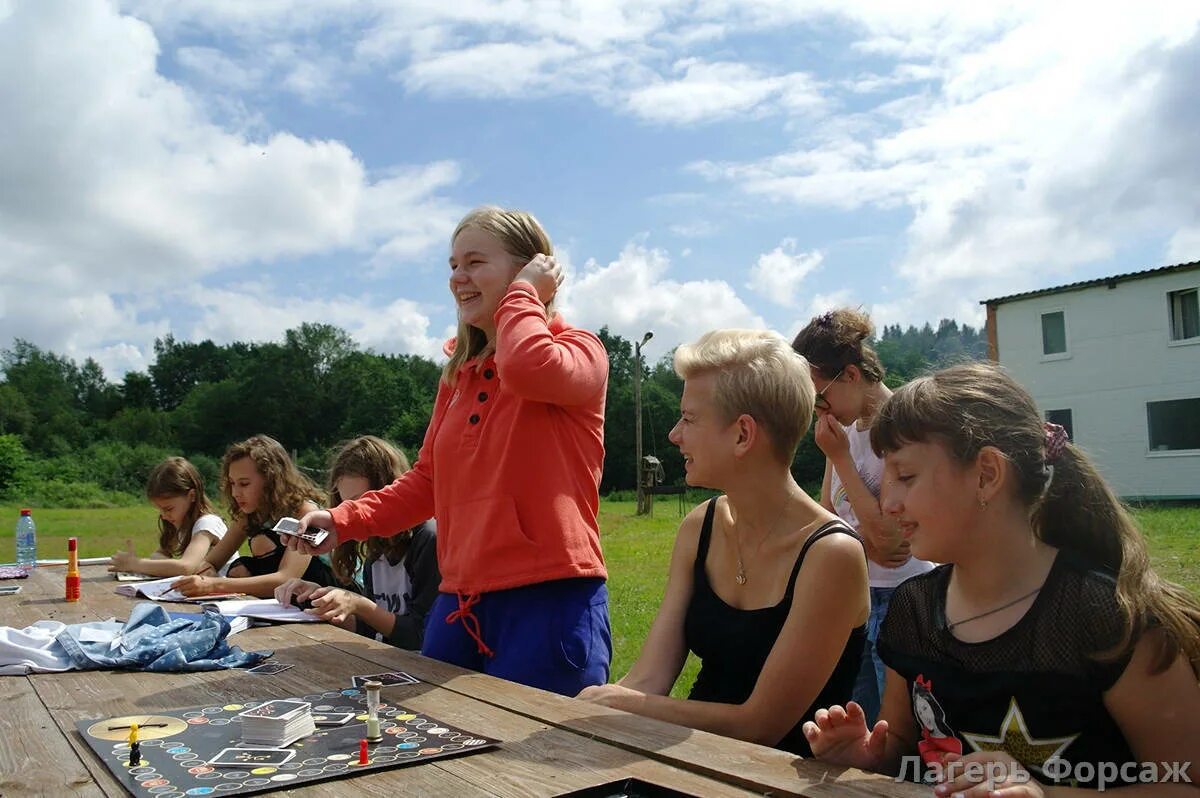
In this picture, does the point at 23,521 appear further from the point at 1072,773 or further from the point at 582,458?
the point at 1072,773

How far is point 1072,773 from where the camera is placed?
1.58 m

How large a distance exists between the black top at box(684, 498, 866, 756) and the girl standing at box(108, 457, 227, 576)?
3.77m

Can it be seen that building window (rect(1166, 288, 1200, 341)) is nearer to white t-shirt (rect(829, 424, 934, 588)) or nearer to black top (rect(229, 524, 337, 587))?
white t-shirt (rect(829, 424, 934, 588))

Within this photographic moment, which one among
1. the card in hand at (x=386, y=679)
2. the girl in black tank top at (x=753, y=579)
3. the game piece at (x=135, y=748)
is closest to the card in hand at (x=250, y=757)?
the game piece at (x=135, y=748)

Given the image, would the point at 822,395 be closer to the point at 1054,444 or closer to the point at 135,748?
the point at 1054,444

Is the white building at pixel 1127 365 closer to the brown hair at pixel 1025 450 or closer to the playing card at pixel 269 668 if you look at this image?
the brown hair at pixel 1025 450

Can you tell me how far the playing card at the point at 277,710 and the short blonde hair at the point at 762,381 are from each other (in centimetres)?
109

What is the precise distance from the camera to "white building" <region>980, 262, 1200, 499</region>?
2209 centimetres

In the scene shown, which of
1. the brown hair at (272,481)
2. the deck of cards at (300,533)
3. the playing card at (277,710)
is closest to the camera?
the playing card at (277,710)

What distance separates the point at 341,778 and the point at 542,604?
35.8 inches

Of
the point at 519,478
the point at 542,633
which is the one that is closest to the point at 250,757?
the point at 542,633

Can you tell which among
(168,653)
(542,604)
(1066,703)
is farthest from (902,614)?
(168,653)

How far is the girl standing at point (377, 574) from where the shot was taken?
3.49 metres

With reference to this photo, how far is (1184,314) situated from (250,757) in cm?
2508
